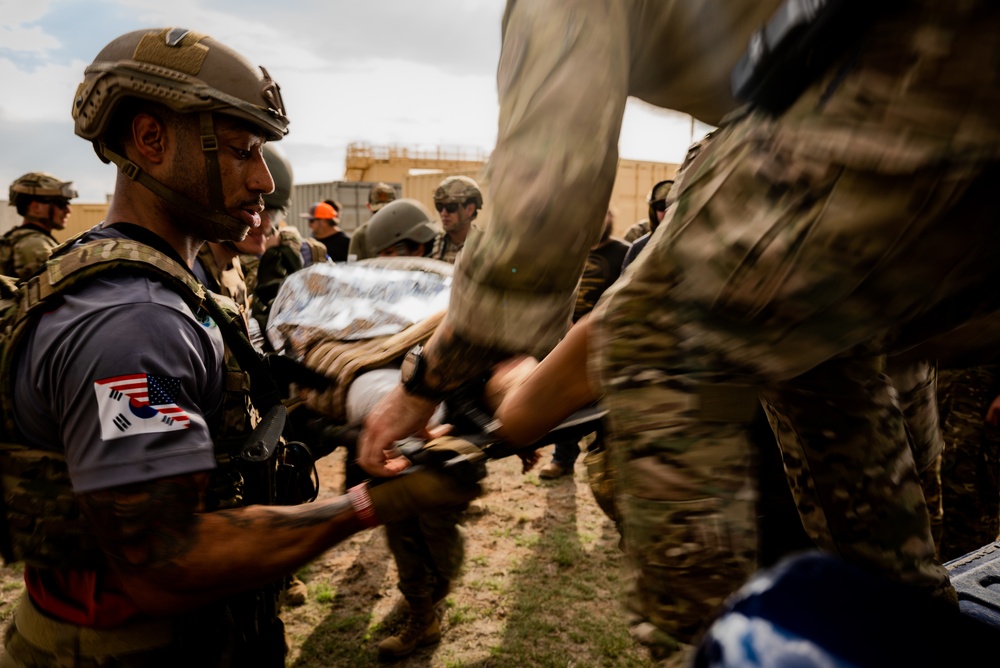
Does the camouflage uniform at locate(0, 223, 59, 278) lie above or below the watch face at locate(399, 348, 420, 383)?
below

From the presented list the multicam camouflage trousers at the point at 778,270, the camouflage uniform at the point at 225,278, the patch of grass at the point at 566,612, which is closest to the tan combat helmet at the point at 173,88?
the camouflage uniform at the point at 225,278

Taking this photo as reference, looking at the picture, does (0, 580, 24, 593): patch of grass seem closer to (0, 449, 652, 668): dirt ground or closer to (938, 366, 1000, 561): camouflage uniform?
(0, 449, 652, 668): dirt ground

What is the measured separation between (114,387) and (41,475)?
349mm

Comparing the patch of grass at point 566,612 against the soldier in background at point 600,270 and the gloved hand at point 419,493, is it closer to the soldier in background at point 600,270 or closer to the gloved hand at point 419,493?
the soldier in background at point 600,270

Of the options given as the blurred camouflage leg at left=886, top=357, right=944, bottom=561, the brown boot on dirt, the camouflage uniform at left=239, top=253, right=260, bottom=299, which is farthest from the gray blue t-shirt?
the camouflage uniform at left=239, top=253, right=260, bottom=299

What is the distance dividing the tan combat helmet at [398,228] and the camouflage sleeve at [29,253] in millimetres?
3233

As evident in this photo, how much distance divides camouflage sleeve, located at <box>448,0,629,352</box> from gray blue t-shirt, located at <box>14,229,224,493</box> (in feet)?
2.67

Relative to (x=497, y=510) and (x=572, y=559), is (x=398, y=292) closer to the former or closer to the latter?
(x=572, y=559)

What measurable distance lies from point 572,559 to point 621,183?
42.9 feet

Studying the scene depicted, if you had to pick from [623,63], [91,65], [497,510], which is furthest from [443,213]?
[623,63]

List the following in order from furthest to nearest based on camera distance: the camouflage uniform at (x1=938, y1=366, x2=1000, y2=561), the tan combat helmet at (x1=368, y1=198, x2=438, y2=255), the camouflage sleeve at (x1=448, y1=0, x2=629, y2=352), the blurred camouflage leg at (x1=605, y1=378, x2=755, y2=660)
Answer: the tan combat helmet at (x1=368, y1=198, x2=438, y2=255) < the camouflage uniform at (x1=938, y1=366, x2=1000, y2=561) < the camouflage sleeve at (x1=448, y1=0, x2=629, y2=352) < the blurred camouflage leg at (x1=605, y1=378, x2=755, y2=660)

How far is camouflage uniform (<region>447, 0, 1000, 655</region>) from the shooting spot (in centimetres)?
68

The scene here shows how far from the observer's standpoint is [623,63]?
3.19 feet

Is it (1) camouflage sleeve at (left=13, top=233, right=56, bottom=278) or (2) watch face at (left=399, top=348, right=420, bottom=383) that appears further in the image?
(1) camouflage sleeve at (left=13, top=233, right=56, bottom=278)
